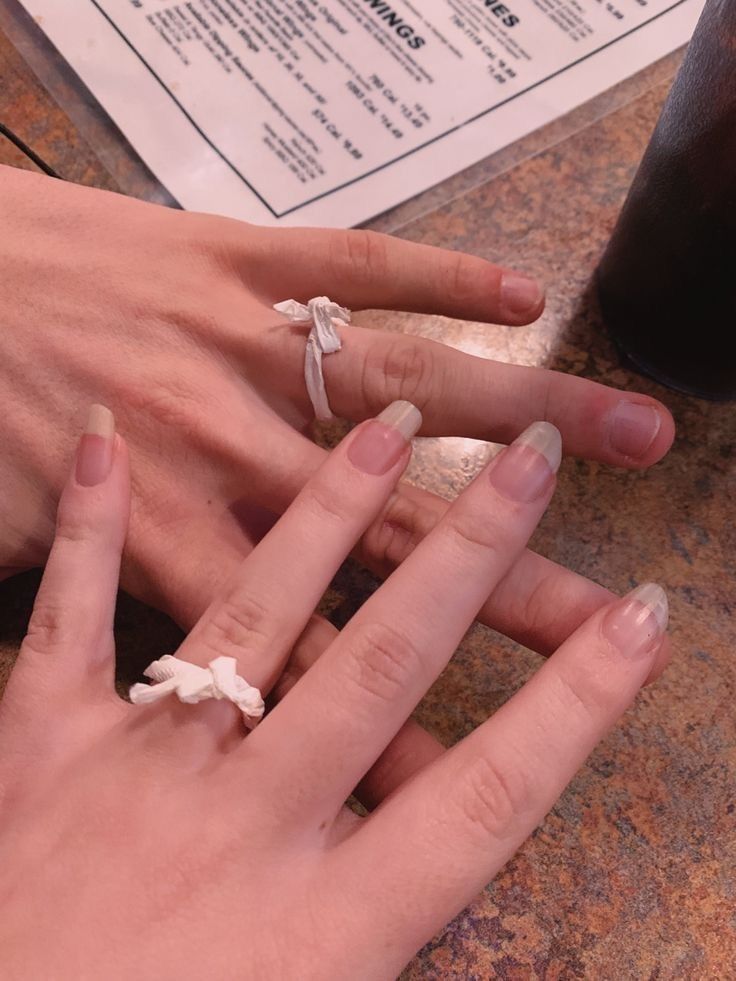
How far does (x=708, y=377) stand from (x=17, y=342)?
19.0 inches

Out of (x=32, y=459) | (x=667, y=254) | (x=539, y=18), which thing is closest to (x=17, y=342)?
(x=32, y=459)

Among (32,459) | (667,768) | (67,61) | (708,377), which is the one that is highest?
(67,61)

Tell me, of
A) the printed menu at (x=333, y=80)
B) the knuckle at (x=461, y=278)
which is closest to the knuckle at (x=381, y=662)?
the knuckle at (x=461, y=278)

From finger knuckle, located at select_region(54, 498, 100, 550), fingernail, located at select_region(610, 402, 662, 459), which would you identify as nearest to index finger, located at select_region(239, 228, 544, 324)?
fingernail, located at select_region(610, 402, 662, 459)

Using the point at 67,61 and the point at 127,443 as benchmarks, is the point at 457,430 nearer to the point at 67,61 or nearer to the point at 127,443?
the point at 127,443

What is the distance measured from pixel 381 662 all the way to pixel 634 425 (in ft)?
0.73

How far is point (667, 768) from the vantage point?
49 centimetres

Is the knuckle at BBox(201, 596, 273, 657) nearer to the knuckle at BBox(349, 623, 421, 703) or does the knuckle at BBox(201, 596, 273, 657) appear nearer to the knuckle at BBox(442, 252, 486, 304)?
the knuckle at BBox(349, 623, 421, 703)

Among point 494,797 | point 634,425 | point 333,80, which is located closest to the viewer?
point 494,797

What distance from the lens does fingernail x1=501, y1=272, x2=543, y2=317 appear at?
1.77 ft

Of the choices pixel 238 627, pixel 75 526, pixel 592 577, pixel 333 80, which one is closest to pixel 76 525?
pixel 75 526

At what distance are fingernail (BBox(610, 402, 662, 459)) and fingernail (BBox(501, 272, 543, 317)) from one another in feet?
0.33

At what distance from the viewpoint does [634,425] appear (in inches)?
19.6

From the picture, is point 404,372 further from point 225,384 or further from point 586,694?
point 586,694
